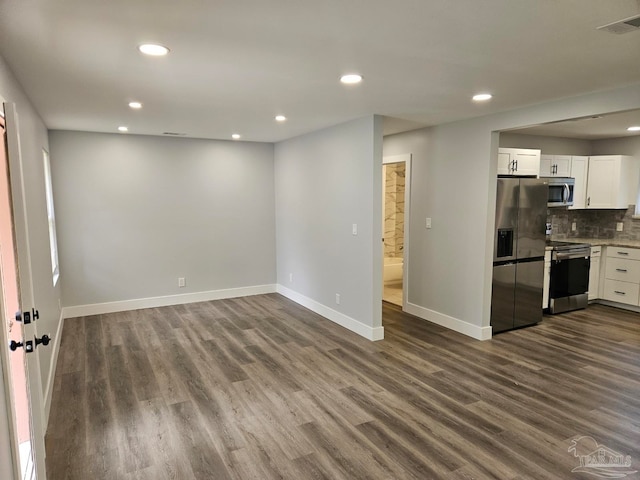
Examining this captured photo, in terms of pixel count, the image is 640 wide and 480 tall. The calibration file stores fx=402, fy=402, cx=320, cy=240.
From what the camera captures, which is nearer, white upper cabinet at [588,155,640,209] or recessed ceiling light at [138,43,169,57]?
recessed ceiling light at [138,43,169,57]

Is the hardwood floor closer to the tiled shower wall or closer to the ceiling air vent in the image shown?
the ceiling air vent

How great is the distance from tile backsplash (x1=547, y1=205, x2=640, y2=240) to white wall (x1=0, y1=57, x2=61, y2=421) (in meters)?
6.43

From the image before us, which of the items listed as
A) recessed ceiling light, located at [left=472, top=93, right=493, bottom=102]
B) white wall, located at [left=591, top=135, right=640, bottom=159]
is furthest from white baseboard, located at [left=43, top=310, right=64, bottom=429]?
white wall, located at [left=591, top=135, right=640, bottom=159]

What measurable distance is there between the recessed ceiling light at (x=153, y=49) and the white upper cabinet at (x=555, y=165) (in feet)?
16.4

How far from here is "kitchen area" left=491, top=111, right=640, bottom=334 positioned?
4.59 metres

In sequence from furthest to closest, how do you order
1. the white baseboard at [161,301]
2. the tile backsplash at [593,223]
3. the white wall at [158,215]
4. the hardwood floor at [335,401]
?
the tile backsplash at [593,223], the white baseboard at [161,301], the white wall at [158,215], the hardwood floor at [335,401]

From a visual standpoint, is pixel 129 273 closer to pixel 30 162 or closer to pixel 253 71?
pixel 30 162

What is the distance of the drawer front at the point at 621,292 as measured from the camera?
215 inches

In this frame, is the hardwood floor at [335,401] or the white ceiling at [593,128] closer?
the hardwood floor at [335,401]

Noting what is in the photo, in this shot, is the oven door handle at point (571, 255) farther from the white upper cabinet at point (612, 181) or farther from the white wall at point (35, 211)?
the white wall at point (35, 211)

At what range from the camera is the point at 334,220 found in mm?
4988

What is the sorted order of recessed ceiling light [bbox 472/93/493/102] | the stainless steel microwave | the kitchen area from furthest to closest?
the stainless steel microwave
the kitchen area
recessed ceiling light [bbox 472/93/493/102]

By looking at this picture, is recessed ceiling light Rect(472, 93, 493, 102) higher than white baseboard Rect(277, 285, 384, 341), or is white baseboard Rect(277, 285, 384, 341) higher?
recessed ceiling light Rect(472, 93, 493, 102)

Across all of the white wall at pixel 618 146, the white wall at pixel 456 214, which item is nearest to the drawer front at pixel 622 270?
the white wall at pixel 618 146
